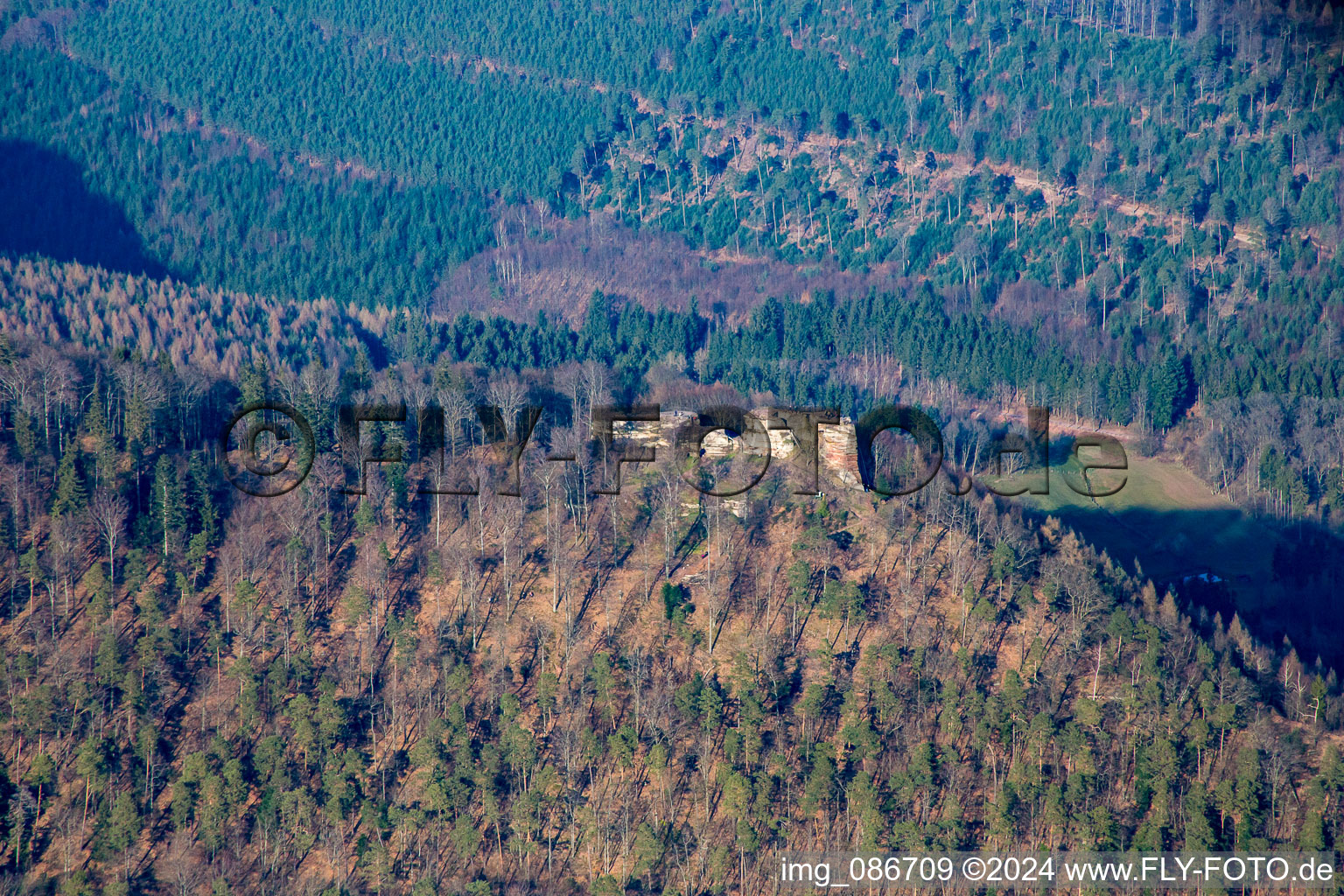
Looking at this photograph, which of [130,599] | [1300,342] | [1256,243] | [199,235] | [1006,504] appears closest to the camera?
[130,599]

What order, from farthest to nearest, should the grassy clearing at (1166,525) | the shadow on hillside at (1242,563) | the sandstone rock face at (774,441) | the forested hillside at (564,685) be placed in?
the grassy clearing at (1166,525) → the shadow on hillside at (1242,563) → the sandstone rock face at (774,441) → the forested hillside at (564,685)

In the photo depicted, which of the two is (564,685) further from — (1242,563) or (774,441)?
(1242,563)

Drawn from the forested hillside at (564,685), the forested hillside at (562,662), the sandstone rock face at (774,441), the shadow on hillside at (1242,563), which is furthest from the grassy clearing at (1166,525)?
the sandstone rock face at (774,441)

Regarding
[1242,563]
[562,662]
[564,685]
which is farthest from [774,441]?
[1242,563]

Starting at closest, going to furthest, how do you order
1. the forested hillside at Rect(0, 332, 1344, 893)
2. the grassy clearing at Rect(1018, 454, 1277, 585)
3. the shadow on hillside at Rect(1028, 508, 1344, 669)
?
the forested hillside at Rect(0, 332, 1344, 893) < the shadow on hillside at Rect(1028, 508, 1344, 669) < the grassy clearing at Rect(1018, 454, 1277, 585)

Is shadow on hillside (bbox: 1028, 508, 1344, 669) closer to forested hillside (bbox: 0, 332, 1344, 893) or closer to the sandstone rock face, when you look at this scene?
forested hillside (bbox: 0, 332, 1344, 893)

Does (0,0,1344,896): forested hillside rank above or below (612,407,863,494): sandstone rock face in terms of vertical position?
below

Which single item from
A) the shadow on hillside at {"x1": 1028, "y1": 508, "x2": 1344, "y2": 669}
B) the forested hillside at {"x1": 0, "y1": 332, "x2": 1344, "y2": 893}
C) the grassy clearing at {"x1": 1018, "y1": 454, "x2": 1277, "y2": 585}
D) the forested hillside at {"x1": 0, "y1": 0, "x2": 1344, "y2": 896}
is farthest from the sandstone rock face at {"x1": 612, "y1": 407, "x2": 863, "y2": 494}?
the grassy clearing at {"x1": 1018, "y1": 454, "x2": 1277, "y2": 585}

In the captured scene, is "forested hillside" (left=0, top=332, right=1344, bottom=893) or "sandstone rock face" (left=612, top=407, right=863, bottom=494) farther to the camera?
"sandstone rock face" (left=612, top=407, right=863, bottom=494)

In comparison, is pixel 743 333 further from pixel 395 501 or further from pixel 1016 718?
pixel 1016 718

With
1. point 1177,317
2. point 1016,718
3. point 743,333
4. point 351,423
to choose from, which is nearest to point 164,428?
point 351,423

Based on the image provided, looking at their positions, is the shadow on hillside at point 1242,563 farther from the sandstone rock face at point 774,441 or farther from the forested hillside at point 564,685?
the sandstone rock face at point 774,441
